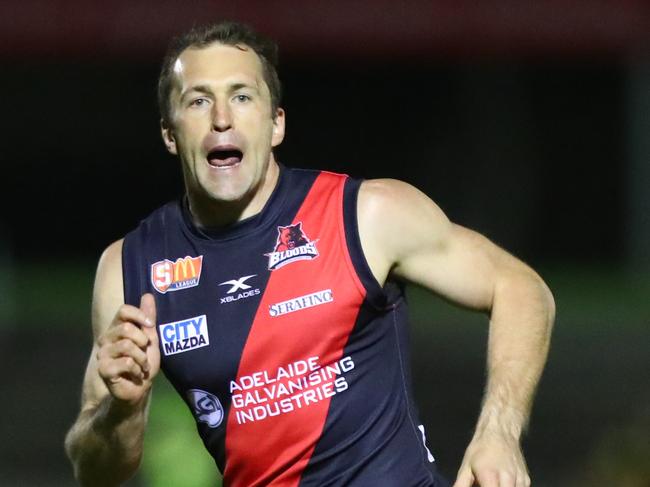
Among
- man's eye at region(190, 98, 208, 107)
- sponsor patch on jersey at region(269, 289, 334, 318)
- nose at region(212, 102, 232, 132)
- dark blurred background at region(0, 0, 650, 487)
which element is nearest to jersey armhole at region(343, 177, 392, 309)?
sponsor patch on jersey at region(269, 289, 334, 318)

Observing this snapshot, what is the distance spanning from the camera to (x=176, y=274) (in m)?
4.49

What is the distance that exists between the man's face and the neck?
23 mm

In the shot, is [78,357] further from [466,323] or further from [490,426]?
[490,426]

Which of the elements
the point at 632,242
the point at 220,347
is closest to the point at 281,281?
the point at 220,347

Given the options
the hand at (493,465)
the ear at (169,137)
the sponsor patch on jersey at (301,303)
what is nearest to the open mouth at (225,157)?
the ear at (169,137)

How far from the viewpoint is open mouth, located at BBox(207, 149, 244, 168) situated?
4457 mm

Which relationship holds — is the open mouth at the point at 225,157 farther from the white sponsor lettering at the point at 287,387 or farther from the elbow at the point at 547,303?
the elbow at the point at 547,303

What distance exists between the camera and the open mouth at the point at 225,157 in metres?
4.46

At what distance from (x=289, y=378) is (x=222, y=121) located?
839mm

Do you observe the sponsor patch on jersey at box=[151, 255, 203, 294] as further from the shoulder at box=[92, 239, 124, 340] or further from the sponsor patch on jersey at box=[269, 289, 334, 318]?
the sponsor patch on jersey at box=[269, 289, 334, 318]

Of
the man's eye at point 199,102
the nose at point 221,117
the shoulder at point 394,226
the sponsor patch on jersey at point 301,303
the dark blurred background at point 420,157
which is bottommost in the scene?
Result: the dark blurred background at point 420,157

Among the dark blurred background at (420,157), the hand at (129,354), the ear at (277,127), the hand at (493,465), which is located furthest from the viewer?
the dark blurred background at (420,157)

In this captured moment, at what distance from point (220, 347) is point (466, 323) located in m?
13.8

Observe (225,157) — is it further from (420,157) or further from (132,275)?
(420,157)
